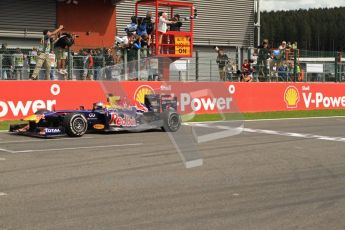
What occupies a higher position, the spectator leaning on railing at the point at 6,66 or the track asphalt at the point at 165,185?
the spectator leaning on railing at the point at 6,66

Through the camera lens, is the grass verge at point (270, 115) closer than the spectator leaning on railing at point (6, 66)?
No

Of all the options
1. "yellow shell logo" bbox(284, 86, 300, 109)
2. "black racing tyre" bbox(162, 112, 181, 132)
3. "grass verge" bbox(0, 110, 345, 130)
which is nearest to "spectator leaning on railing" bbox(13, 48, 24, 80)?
"black racing tyre" bbox(162, 112, 181, 132)

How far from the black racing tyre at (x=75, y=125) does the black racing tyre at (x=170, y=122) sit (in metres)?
2.34

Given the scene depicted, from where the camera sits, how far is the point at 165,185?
7934 mm

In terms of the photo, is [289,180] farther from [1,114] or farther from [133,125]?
[1,114]

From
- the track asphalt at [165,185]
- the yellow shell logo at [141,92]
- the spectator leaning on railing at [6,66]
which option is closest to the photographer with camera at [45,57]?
the spectator leaning on railing at [6,66]

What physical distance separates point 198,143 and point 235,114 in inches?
414

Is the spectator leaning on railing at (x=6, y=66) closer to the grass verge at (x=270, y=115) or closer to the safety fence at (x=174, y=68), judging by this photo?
the safety fence at (x=174, y=68)

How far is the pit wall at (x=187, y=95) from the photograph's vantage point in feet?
55.5

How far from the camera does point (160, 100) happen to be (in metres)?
15.4

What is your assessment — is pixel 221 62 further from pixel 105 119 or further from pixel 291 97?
pixel 105 119

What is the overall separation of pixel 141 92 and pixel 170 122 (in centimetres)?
469

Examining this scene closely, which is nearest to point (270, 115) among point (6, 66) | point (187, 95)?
point (187, 95)

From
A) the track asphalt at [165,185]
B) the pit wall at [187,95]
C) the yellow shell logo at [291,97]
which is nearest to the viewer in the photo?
the track asphalt at [165,185]
